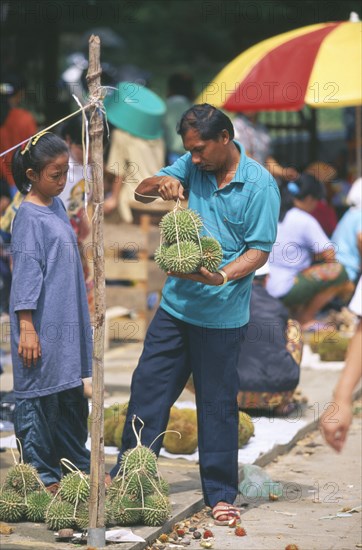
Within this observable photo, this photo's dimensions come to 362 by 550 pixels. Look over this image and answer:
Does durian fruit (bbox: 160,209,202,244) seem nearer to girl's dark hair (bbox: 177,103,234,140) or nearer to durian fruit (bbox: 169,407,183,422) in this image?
girl's dark hair (bbox: 177,103,234,140)

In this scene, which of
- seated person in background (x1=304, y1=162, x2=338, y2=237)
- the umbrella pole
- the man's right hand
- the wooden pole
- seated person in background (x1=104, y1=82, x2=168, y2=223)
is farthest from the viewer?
seated person in background (x1=304, y1=162, x2=338, y2=237)

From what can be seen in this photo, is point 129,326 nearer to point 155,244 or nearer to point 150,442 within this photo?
point 155,244

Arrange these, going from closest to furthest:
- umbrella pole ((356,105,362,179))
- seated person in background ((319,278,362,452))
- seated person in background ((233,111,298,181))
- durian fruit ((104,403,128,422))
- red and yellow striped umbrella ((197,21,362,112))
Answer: seated person in background ((319,278,362,452)) → durian fruit ((104,403,128,422)) → red and yellow striped umbrella ((197,21,362,112)) → seated person in background ((233,111,298,181)) → umbrella pole ((356,105,362,179))

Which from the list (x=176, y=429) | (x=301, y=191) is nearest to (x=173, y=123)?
(x=301, y=191)

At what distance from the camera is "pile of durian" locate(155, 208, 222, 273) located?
4762mm

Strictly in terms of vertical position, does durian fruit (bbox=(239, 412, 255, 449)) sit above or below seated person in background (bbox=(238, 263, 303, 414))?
below

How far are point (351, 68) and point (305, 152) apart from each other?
9.43 meters

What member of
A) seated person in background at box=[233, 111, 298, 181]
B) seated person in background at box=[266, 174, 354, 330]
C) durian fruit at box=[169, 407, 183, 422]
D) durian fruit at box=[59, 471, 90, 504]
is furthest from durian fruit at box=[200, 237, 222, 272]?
seated person in background at box=[233, 111, 298, 181]

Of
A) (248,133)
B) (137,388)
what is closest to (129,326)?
(248,133)

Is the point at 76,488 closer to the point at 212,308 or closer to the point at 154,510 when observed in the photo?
the point at 154,510

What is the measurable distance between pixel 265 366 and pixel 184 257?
8.62ft

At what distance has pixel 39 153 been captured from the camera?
5055 millimetres

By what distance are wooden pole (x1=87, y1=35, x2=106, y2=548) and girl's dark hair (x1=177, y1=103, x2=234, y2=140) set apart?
2.06 feet

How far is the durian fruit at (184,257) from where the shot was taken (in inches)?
187
